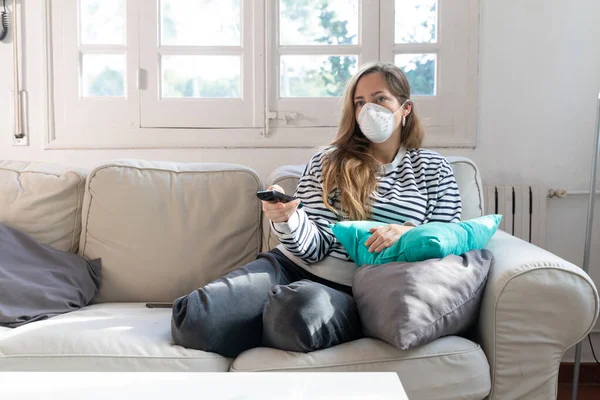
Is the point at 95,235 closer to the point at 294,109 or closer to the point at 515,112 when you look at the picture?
the point at 294,109

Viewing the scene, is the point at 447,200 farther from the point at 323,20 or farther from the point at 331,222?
the point at 323,20

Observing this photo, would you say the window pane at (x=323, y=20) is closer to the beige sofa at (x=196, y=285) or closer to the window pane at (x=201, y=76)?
the window pane at (x=201, y=76)

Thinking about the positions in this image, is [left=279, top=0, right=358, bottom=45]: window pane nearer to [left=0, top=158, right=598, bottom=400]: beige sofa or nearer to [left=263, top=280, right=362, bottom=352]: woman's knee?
[left=0, top=158, right=598, bottom=400]: beige sofa

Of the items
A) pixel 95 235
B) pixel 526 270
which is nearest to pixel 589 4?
pixel 526 270

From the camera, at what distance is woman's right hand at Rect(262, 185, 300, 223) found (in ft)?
5.21

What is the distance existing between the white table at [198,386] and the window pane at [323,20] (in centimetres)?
168

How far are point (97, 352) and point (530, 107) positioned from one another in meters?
1.78

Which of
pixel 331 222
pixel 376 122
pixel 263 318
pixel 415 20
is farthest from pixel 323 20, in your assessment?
pixel 263 318

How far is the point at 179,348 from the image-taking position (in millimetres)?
1469

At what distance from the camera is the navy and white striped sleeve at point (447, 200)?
1.85 m

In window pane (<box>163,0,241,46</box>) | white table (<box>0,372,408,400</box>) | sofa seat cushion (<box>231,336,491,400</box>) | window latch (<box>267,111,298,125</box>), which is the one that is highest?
window pane (<box>163,0,241,46</box>)

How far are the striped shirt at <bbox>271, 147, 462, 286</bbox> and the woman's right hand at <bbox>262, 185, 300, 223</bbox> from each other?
0.17ft

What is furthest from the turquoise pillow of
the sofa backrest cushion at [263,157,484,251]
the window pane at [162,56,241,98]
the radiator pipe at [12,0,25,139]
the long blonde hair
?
the radiator pipe at [12,0,25,139]

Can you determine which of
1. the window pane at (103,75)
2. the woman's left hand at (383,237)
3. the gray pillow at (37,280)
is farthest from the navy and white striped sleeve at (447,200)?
the window pane at (103,75)
